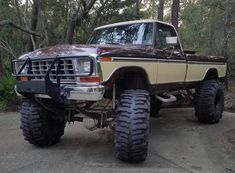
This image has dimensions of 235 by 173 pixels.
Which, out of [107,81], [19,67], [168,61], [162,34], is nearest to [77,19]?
[162,34]

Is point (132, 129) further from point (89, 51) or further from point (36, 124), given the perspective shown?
point (36, 124)

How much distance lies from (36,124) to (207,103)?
3959 mm

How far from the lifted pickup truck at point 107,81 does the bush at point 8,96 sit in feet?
14.7

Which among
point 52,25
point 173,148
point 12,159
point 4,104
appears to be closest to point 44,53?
point 12,159

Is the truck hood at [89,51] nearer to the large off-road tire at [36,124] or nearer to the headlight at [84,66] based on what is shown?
the headlight at [84,66]

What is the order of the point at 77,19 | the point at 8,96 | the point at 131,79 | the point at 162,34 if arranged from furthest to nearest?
the point at 77,19 < the point at 8,96 < the point at 162,34 < the point at 131,79

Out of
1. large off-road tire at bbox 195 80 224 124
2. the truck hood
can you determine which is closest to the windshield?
the truck hood

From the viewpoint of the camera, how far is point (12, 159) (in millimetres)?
5770

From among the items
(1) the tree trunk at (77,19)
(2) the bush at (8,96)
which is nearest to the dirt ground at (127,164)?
(2) the bush at (8,96)

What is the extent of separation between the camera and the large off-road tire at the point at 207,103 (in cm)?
841

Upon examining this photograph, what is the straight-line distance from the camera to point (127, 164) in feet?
17.8

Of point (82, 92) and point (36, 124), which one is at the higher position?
point (82, 92)

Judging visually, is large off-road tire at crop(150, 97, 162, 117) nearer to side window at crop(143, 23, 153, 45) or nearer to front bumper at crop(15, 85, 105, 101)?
side window at crop(143, 23, 153, 45)

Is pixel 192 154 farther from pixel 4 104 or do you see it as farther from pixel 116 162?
pixel 4 104
